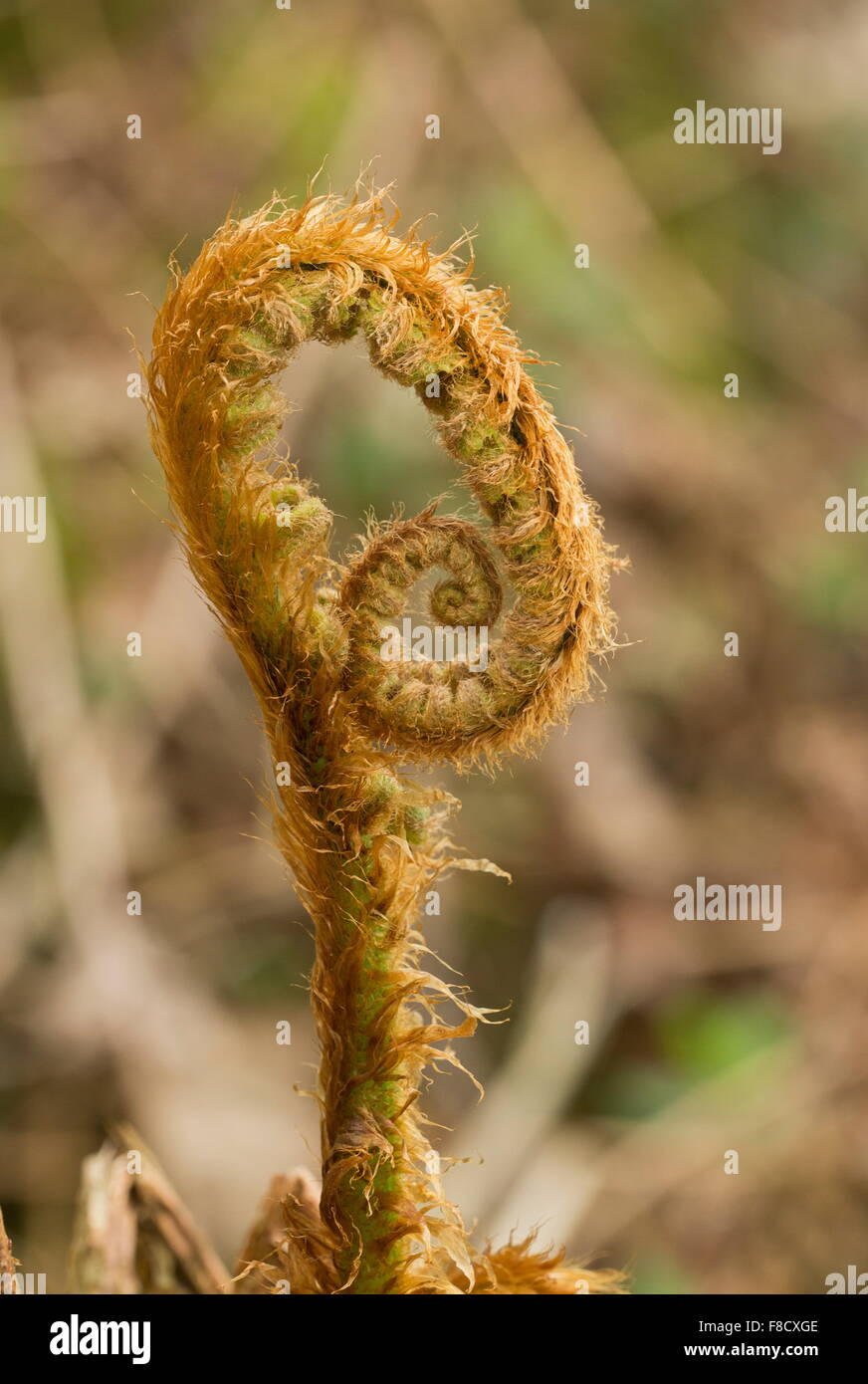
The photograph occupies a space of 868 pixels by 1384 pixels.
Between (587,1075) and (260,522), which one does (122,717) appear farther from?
(260,522)

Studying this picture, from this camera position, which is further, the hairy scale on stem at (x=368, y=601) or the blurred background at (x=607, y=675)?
the blurred background at (x=607, y=675)

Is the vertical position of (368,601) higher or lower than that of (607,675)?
lower

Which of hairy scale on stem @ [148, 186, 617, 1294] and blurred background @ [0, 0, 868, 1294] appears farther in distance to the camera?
blurred background @ [0, 0, 868, 1294]
